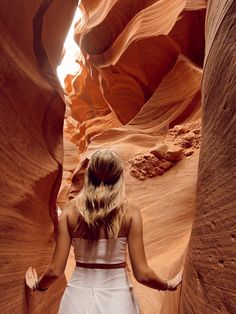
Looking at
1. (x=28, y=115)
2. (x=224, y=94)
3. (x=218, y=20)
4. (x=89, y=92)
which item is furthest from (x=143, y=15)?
(x=224, y=94)

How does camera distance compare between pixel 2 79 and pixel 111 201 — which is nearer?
pixel 111 201

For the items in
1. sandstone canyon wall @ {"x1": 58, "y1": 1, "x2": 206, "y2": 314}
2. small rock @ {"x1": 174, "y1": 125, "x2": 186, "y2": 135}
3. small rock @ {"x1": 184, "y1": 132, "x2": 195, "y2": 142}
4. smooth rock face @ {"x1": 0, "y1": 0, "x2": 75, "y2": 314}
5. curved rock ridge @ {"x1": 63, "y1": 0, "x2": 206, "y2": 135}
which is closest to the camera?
smooth rock face @ {"x1": 0, "y1": 0, "x2": 75, "y2": 314}

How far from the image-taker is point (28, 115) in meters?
3.33

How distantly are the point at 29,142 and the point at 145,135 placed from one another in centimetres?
362

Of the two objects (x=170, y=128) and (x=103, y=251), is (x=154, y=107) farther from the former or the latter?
(x=103, y=251)

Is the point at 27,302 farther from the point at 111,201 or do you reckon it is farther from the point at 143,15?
the point at 143,15

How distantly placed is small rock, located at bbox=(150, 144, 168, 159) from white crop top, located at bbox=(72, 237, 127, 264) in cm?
378

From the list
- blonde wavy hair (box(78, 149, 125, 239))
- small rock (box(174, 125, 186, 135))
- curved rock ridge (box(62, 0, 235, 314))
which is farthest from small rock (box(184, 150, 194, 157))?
blonde wavy hair (box(78, 149, 125, 239))

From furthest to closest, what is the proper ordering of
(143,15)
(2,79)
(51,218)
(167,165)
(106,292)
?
(143,15) → (167,165) → (51,218) → (2,79) → (106,292)

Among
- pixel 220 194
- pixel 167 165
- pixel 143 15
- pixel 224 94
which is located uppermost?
pixel 143 15

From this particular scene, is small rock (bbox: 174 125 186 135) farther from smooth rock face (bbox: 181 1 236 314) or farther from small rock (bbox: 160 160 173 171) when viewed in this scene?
smooth rock face (bbox: 181 1 236 314)

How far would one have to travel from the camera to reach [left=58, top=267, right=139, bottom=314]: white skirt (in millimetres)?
2154

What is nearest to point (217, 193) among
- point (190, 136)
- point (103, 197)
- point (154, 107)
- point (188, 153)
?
point (103, 197)

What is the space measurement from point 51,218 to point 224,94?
8.51 feet
